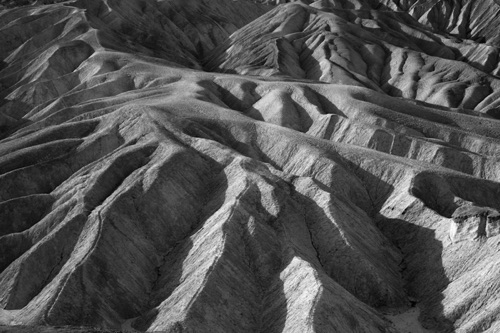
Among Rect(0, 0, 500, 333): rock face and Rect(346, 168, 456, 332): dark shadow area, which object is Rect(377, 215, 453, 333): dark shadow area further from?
Rect(0, 0, 500, 333): rock face

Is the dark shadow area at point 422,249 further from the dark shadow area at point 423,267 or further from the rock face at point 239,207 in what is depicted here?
the rock face at point 239,207

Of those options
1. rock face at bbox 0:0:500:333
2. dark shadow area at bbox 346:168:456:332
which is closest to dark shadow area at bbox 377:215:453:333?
dark shadow area at bbox 346:168:456:332

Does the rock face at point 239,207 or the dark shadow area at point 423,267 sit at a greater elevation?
the rock face at point 239,207

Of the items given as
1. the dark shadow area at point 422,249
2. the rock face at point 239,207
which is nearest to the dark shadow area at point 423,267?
the dark shadow area at point 422,249

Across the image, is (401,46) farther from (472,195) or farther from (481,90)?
(472,195)

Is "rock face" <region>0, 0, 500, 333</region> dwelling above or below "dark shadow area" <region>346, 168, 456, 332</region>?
above

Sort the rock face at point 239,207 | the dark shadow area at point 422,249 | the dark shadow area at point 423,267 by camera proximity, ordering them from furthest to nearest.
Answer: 1. the dark shadow area at point 422,249
2. the dark shadow area at point 423,267
3. the rock face at point 239,207

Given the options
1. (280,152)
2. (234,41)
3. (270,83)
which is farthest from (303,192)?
(234,41)

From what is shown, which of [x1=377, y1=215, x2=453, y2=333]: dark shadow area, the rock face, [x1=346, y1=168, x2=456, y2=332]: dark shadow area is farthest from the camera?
[x1=346, y1=168, x2=456, y2=332]: dark shadow area

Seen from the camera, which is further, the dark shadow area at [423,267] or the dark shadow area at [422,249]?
the dark shadow area at [422,249]
